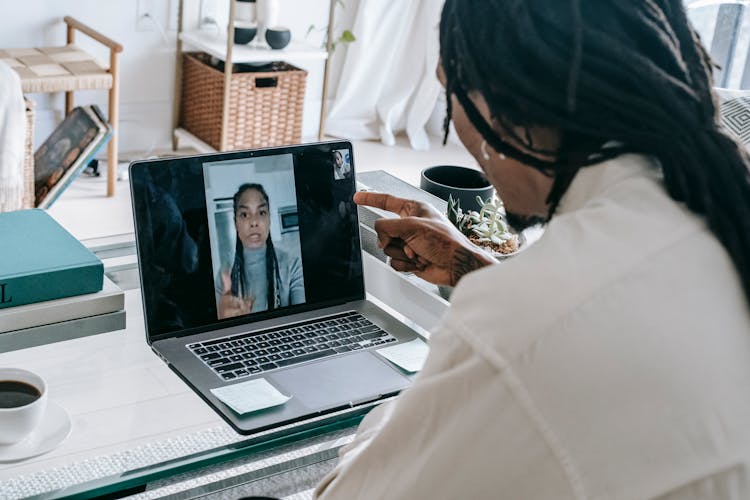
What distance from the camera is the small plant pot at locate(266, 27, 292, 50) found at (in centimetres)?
333

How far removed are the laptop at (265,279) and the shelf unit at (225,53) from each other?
206cm

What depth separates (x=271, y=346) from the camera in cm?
115

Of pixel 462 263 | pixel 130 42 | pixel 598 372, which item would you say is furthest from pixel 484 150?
pixel 130 42

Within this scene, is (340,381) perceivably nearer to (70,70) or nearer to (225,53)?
(70,70)

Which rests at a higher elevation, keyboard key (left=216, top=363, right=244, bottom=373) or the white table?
keyboard key (left=216, top=363, right=244, bottom=373)

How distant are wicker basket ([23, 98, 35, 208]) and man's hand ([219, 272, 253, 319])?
70.4 inches

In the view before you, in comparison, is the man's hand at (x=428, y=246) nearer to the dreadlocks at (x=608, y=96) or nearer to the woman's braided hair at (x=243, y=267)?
the woman's braided hair at (x=243, y=267)

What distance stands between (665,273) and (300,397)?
1.70 feet

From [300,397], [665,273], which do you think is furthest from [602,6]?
[300,397]

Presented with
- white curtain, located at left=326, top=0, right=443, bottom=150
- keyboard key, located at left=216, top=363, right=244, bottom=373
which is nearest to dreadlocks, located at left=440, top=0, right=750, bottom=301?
keyboard key, located at left=216, top=363, right=244, bottom=373

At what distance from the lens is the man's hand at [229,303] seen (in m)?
1.18

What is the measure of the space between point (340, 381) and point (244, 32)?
8.09 feet

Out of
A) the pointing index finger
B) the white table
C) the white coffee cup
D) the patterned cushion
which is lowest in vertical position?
the white table

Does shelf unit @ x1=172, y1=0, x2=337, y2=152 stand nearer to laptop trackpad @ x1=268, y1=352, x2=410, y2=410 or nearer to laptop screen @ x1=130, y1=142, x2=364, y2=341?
laptop screen @ x1=130, y1=142, x2=364, y2=341
